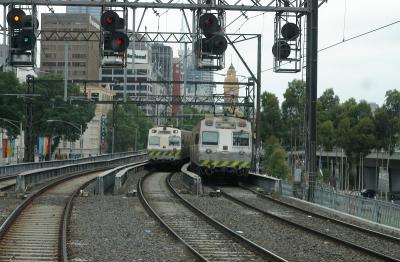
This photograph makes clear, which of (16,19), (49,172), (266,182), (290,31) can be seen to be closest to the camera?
(16,19)

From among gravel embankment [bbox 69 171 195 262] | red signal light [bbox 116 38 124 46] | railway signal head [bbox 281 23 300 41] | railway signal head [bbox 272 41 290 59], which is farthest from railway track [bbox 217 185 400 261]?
red signal light [bbox 116 38 124 46]

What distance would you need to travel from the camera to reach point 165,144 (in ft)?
157

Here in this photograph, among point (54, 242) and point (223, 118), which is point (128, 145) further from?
point (54, 242)

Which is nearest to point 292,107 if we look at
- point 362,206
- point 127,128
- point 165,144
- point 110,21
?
point 165,144

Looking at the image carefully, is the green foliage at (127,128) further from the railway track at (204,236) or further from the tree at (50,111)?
the railway track at (204,236)

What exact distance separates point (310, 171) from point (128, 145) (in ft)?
291

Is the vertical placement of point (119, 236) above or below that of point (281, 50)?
below

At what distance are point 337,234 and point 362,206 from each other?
3895mm

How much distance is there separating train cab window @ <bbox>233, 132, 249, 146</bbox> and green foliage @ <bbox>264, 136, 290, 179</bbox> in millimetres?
23056

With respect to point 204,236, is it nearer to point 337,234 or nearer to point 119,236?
point 119,236

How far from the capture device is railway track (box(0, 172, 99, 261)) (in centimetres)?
1217

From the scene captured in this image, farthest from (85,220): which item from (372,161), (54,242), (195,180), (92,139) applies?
(92,139)

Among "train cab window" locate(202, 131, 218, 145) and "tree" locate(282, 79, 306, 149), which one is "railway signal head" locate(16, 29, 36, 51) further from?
"tree" locate(282, 79, 306, 149)

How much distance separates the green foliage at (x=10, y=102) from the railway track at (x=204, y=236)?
157ft
